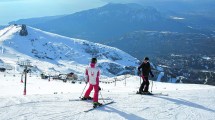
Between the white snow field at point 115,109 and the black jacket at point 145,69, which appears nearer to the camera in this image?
the white snow field at point 115,109

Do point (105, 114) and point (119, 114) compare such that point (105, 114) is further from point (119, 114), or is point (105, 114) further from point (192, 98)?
point (192, 98)

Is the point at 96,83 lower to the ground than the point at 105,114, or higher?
higher

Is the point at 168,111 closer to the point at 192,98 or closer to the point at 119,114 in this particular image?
the point at 119,114

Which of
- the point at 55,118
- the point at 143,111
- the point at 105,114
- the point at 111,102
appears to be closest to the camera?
the point at 55,118

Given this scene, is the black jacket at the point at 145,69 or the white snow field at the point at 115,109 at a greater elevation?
the black jacket at the point at 145,69

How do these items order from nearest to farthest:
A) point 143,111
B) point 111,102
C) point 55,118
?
1. point 55,118
2. point 143,111
3. point 111,102

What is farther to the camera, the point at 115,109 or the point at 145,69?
the point at 145,69

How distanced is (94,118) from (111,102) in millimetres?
3809

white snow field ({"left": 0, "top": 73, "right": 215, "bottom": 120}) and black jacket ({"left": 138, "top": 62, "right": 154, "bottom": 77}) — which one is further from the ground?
black jacket ({"left": 138, "top": 62, "right": 154, "bottom": 77})

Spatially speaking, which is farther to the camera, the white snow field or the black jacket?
the black jacket

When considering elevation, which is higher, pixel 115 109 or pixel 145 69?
pixel 145 69

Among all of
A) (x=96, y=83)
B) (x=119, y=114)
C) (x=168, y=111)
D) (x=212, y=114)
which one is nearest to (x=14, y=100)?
(x=96, y=83)

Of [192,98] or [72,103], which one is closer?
[72,103]

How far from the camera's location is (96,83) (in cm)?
2031
